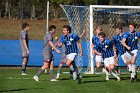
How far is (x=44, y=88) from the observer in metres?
14.5

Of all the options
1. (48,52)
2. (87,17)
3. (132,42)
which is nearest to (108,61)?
(132,42)

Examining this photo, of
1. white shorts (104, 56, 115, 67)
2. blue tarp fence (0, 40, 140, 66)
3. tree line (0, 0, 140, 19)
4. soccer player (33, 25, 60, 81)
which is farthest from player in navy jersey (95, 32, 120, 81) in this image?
tree line (0, 0, 140, 19)

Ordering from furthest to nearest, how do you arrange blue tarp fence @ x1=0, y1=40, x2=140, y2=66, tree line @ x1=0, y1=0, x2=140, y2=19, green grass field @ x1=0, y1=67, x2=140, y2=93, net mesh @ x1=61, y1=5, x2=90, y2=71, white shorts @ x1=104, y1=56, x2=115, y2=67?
1. tree line @ x1=0, y1=0, x2=140, y2=19
2. blue tarp fence @ x1=0, y1=40, x2=140, y2=66
3. net mesh @ x1=61, y1=5, x2=90, y2=71
4. white shorts @ x1=104, y1=56, x2=115, y2=67
5. green grass field @ x1=0, y1=67, x2=140, y2=93

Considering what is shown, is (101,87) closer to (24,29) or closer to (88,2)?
(24,29)

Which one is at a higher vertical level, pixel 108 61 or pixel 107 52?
pixel 107 52

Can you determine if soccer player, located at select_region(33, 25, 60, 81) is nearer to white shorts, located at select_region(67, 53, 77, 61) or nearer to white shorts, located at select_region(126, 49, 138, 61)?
white shorts, located at select_region(67, 53, 77, 61)

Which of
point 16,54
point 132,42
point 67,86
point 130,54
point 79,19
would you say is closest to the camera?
point 67,86

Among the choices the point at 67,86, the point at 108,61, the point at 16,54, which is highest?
the point at 108,61

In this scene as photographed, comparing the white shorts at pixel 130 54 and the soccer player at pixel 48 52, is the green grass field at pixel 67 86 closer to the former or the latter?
the soccer player at pixel 48 52

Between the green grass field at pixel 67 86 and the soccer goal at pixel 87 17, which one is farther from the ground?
the soccer goal at pixel 87 17

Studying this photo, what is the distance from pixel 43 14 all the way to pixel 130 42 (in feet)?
118

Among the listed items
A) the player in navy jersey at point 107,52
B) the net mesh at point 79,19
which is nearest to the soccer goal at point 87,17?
the net mesh at point 79,19

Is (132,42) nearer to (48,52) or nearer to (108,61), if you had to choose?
(108,61)

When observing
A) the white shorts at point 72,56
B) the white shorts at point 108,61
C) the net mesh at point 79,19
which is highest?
the net mesh at point 79,19
